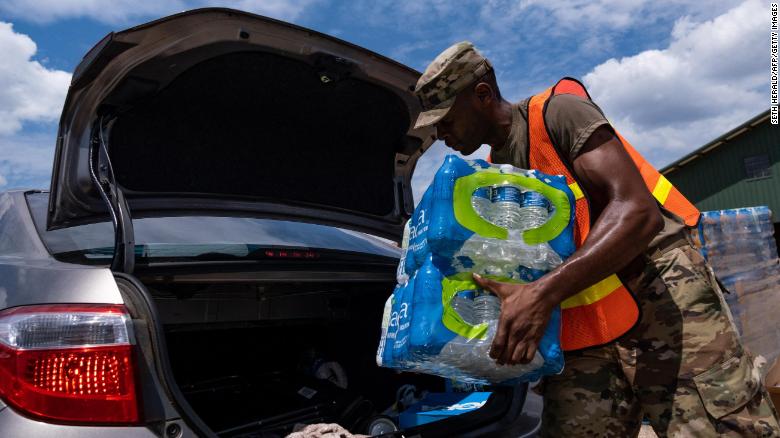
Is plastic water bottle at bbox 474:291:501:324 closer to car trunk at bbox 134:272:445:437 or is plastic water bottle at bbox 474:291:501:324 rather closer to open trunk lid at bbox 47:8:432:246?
car trunk at bbox 134:272:445:437

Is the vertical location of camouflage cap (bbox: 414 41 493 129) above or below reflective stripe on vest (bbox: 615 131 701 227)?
above

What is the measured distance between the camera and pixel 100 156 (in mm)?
2047

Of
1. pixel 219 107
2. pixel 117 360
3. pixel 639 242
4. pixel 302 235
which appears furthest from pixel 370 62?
pixel 117 360

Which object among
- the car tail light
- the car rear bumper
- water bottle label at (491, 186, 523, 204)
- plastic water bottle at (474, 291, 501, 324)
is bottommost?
the car rear bumper

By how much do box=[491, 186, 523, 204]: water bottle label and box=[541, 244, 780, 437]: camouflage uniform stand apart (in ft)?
1.55

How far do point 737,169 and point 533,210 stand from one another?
20.4 m

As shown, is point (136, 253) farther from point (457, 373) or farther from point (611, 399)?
point (611, 399)

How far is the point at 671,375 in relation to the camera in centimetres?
172

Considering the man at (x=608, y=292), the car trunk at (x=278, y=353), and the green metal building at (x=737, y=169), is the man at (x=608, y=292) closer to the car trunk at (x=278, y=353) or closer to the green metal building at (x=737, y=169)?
the car trunk at (x=278, y=353)

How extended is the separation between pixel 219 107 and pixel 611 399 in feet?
6.25

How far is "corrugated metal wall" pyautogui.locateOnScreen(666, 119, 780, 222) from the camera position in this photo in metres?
18.2

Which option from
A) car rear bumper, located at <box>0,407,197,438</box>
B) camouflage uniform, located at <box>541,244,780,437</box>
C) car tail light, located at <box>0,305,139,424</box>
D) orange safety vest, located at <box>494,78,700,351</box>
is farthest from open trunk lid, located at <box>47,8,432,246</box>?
camouflage uniform, located at <box>541,244,780,437</box>

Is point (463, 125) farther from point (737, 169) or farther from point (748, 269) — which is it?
point (737, 169)

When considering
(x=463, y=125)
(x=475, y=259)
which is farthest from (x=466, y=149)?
(x=475, y=259)
